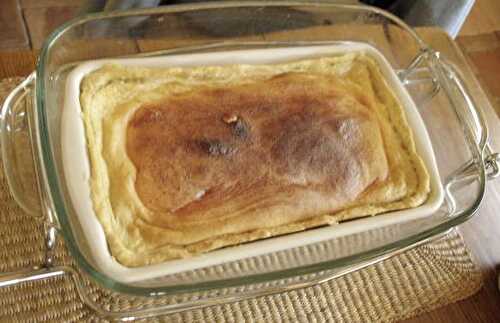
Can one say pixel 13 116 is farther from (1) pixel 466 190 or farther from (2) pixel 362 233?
(1) pixel 466 190

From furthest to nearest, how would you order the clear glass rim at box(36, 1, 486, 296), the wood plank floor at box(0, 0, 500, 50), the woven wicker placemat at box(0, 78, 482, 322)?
the wood plank floor at box(0, 0, 500, 50), the woven wicker placemat at box(0, 78, 482, 322), the clear glass rim at box(36, 1, 486, 296)

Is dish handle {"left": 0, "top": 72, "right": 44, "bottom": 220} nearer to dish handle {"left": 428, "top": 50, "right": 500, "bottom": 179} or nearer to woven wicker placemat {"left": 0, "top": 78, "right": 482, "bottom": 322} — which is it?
woven wicker placemat {"left": 0, "top": 78, "right": 482, "bottom": 322}

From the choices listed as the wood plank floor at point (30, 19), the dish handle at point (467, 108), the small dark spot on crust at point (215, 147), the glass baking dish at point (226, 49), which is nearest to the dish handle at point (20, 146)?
the glass baking dish at point (226, 49)

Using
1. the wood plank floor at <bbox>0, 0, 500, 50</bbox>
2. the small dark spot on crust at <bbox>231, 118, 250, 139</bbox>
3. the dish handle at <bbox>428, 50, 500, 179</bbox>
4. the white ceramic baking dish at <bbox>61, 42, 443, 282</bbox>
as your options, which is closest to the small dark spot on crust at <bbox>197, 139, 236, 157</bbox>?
the small dark spot on crust at <bbox>231, 118, 250, 139</bbox>

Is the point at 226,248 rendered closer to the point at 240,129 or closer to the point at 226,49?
the point at 240,129

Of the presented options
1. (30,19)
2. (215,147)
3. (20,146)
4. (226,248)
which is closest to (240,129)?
(215,147)

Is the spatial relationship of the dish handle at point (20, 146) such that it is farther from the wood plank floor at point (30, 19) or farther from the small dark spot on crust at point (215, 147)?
the wood plank floor at point (30, 19)
